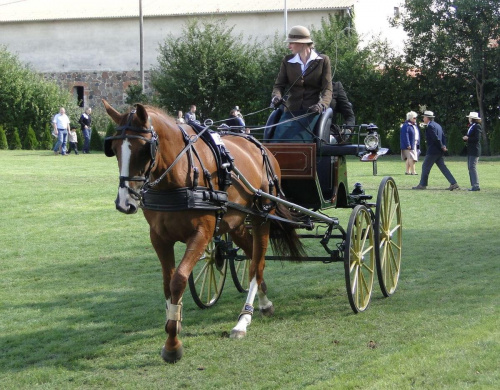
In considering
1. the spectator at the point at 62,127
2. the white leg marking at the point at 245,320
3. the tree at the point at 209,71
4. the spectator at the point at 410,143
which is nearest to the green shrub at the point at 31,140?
the spectator at the point at 62,127

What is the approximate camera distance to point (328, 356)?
6.10 m

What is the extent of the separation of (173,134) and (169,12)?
4391 cm

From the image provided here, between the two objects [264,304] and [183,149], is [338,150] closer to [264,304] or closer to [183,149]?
[264,304]

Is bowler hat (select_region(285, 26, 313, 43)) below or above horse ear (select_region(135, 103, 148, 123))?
above

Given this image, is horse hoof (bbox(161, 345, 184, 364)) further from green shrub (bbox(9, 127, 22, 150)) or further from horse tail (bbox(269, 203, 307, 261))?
green shrub (bbox(9, 127, 22, 150))

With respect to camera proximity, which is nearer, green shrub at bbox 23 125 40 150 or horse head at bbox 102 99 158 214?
horse head at bbox 102 99 158 214

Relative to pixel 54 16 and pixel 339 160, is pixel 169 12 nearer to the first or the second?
pixel 54 16

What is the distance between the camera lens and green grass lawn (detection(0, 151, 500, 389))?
5629mm

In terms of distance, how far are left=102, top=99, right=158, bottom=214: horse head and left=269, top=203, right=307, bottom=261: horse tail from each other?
2412mm

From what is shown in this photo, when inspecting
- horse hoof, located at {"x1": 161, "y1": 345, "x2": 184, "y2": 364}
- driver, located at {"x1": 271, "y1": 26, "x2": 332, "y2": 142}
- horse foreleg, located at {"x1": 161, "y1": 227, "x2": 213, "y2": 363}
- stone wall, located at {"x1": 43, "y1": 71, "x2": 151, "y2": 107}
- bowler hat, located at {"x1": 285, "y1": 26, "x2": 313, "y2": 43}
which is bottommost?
horse hoof, located at {"x1": 161, "y1": 345, "x2": 184, "y2": 364}

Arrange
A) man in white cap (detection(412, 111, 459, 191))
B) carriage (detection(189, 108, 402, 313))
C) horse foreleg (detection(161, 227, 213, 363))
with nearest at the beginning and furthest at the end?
1. horse foreleg (detection(161, 227, 213, 363))
2. carriage (detection(189, 108, 402, 313))
3. man in white cap (detection(412, 111, 459, 191))

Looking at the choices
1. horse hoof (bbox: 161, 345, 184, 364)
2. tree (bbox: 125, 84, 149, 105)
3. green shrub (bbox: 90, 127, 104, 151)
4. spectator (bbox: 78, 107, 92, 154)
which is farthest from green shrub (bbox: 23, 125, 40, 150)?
horse hoof (bbox: 161, 345, 184, 364)

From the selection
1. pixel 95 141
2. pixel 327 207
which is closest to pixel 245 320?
pixel 327 207

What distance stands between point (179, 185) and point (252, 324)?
1.82 metres
